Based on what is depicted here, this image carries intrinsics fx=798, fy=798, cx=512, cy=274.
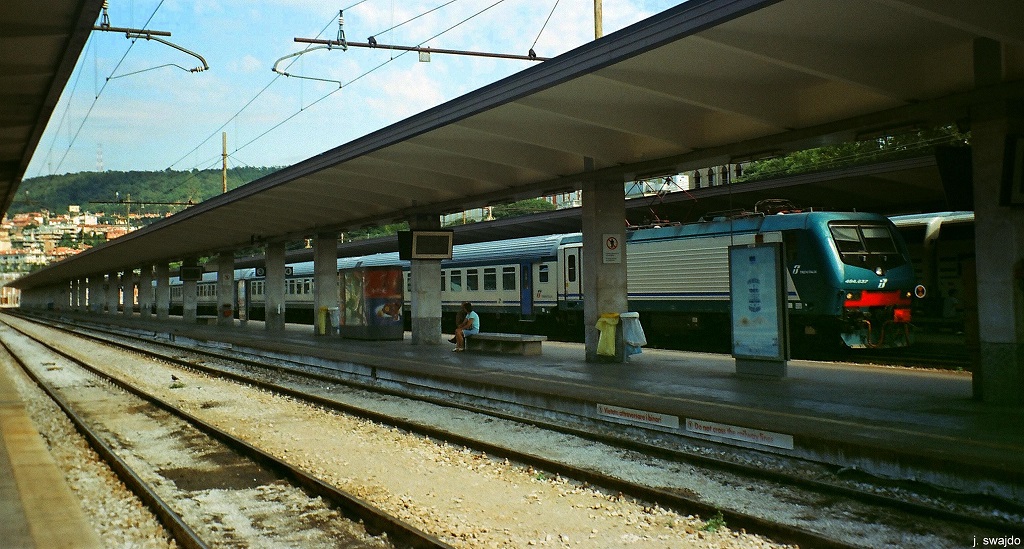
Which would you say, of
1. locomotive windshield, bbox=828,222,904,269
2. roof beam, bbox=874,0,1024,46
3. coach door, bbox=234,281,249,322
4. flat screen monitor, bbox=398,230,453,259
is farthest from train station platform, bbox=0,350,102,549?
coach door, bbox=234,281,249,322

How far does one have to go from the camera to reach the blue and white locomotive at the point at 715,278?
54.8 feet

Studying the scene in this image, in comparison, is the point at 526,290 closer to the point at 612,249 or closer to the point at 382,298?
the point at 382,298

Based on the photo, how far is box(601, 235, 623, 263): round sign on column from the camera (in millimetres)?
16516

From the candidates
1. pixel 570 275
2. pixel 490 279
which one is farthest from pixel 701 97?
pixel 490 279

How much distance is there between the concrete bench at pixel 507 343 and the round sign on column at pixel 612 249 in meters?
3.55

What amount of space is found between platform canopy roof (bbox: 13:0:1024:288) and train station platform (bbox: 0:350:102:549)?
754 cm

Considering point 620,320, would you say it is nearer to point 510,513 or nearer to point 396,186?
point 396,186

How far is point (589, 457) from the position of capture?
351 inches

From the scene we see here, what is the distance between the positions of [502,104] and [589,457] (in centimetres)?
567

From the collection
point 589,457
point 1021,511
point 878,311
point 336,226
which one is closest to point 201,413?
point 589,457

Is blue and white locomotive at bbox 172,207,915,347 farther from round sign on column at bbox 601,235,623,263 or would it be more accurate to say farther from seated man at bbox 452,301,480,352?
seated man at bbox 452,301,480,352

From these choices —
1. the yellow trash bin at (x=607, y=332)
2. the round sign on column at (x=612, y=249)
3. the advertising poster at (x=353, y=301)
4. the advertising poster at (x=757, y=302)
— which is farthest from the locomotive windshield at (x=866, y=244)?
the advertising poster at (x=353, y=301)

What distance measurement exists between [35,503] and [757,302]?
10962mm

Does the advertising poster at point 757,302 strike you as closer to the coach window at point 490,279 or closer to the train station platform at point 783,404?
the train station platform at point 783,404
